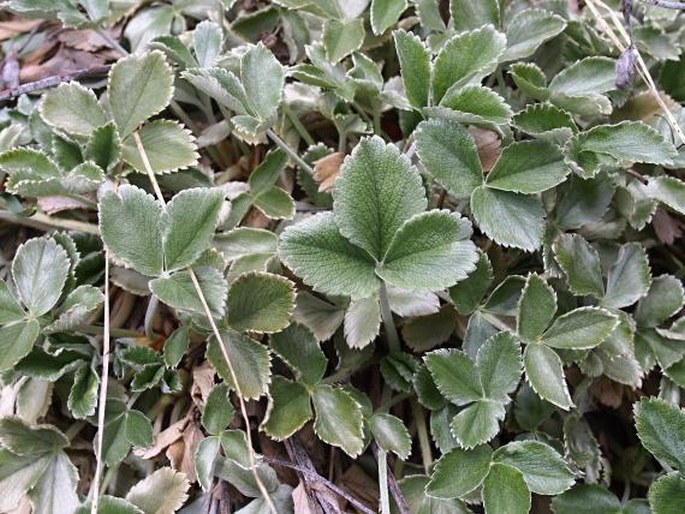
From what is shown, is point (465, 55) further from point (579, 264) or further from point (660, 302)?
point (660, 302)

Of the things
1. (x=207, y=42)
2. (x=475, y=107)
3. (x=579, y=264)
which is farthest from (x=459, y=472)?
(x=207, y=42)

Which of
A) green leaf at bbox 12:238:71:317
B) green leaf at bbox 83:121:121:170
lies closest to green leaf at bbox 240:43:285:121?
green leaf at bbox 83:121:121:170

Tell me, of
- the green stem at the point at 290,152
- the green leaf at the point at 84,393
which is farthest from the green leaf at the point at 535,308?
the green leaf at the point at 84,393

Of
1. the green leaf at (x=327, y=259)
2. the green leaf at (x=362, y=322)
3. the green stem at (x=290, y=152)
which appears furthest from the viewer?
the green stem at (x=290, y=152)

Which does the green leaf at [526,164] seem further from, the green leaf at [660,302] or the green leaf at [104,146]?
the green leaf at [104,146]

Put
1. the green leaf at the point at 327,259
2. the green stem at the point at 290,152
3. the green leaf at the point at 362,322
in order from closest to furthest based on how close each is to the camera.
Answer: the green leaf at the point at 327,259 < the green leaf at the point at 362,322 < the green stem at the point at 290,152

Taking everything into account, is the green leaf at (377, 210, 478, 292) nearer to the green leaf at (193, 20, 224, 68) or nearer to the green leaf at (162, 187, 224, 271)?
the green leaf at (162, 187, 224, 271)
